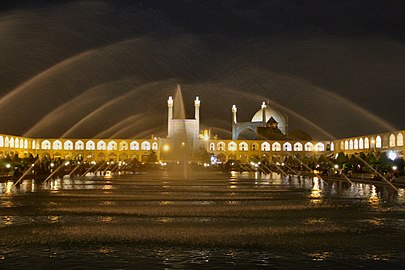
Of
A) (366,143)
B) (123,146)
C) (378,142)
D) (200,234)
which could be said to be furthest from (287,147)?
(200,234)

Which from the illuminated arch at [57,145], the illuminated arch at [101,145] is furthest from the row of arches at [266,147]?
Result: the illuminated arch at [57,145]

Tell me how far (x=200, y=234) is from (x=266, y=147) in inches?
3681

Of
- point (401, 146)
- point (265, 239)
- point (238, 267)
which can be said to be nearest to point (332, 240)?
point (265, 239)

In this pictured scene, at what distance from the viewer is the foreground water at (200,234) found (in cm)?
721

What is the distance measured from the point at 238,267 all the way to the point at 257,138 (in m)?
95.2

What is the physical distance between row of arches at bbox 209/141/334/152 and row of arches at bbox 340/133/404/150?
904 centimetres

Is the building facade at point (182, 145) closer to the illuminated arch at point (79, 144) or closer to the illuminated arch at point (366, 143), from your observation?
the illuminated arch at point (79, 144)

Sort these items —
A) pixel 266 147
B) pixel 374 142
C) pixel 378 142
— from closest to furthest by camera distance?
pixel 378 142 → pixel 374 142 → pixel 266 147

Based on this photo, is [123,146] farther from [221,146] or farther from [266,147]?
[266,147]

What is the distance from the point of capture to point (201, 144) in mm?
97188

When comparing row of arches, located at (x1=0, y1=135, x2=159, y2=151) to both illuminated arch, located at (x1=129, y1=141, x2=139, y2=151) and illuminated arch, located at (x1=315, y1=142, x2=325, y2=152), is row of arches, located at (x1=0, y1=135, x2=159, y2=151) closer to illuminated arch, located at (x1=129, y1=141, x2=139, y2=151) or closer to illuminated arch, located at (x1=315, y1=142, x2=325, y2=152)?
illuminated arch, located at (x1=129, y1=141, x2=139, y2=151)

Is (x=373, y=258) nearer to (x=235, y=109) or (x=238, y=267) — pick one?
(x=238, y=267)

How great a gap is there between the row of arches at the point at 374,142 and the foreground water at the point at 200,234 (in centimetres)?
5343

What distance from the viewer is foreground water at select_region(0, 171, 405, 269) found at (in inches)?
284
